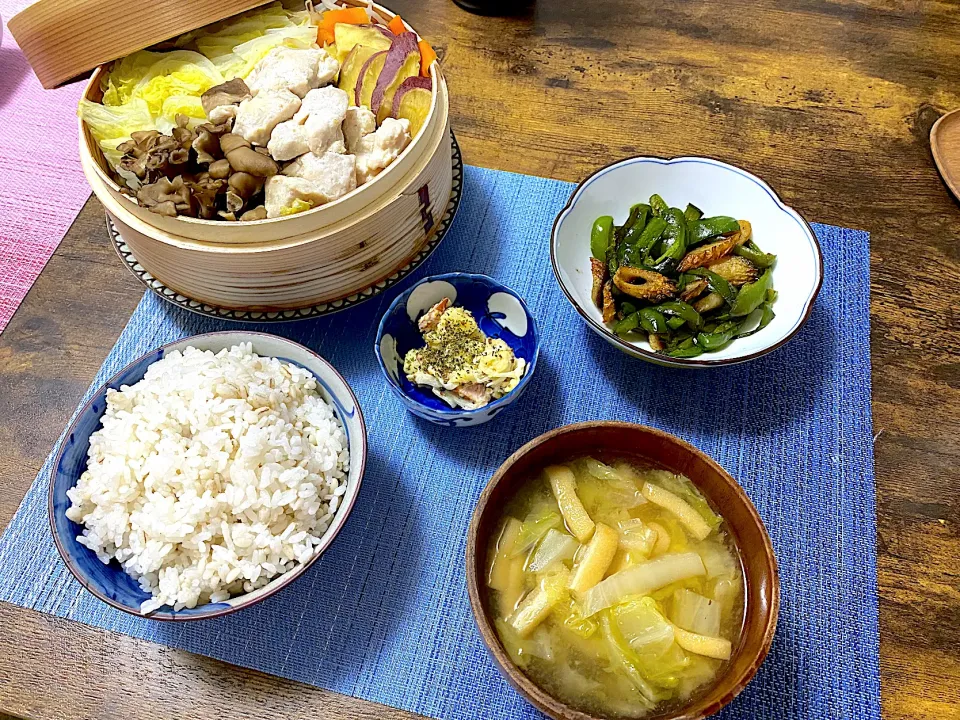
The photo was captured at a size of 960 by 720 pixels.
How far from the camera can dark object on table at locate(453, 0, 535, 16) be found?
254 centimetres

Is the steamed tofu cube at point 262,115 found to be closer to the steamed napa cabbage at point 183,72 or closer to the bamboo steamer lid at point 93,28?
the steamed napa cabbage at point 183,72

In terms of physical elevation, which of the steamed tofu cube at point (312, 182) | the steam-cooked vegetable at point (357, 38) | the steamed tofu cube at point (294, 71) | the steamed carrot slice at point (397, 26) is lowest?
the steamed tofu cube at point (312, 182)

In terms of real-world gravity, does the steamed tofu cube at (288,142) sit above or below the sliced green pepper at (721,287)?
above

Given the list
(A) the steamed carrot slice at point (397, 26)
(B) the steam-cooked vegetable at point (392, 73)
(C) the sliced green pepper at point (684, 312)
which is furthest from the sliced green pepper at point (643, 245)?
(A) the steamed carrot slice at point (397, 26)

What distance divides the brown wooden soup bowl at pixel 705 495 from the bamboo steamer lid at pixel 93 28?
4.84ft

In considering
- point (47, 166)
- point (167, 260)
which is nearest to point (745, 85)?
point (167, 260)

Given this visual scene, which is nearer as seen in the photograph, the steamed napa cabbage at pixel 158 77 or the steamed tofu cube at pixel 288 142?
the steamed tofu cube at pixel 288 142

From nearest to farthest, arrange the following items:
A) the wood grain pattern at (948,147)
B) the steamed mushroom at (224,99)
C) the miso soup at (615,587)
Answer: the miso soup at (615,587), the steamed mushroom at (224,99), the wood grain pattern at (948,147)

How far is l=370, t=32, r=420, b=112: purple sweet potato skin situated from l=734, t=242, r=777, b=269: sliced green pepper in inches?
41.0

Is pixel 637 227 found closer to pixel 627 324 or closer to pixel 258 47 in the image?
pixel 627 324

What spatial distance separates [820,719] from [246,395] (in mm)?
1377

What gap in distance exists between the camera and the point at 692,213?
1.92 metres

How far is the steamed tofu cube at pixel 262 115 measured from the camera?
1.63 m

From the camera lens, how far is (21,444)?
5.58 feet
